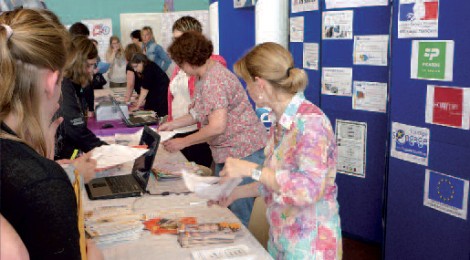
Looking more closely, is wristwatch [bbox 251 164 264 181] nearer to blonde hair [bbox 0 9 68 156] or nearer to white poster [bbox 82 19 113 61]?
blonde hair [bbox 0 9 68 156]

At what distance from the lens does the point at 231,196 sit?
2162 mm

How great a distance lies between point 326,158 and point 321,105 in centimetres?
217

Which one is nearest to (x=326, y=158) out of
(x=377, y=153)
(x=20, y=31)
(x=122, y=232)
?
(x=122, y=232)

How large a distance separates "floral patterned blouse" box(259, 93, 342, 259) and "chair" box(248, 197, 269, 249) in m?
0.22

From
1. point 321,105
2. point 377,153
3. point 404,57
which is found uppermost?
point 404,57

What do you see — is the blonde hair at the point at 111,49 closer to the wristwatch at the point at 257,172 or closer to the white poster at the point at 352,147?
the white poster at the point at 352,147

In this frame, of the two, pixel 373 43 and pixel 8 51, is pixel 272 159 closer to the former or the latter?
pixel 8 51

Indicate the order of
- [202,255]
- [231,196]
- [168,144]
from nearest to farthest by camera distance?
[202,255]
[231,196]
[168,144]

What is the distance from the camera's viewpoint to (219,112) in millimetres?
2977

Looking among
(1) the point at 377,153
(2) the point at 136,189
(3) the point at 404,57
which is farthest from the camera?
(1) the point at 377,153

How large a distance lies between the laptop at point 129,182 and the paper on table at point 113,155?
5 centimetres

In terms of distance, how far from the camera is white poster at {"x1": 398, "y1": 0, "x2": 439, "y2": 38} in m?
2.71

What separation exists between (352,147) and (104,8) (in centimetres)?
668

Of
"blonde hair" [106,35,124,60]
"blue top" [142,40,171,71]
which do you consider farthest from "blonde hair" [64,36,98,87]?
"blonde hair" [106,35,124,60]
